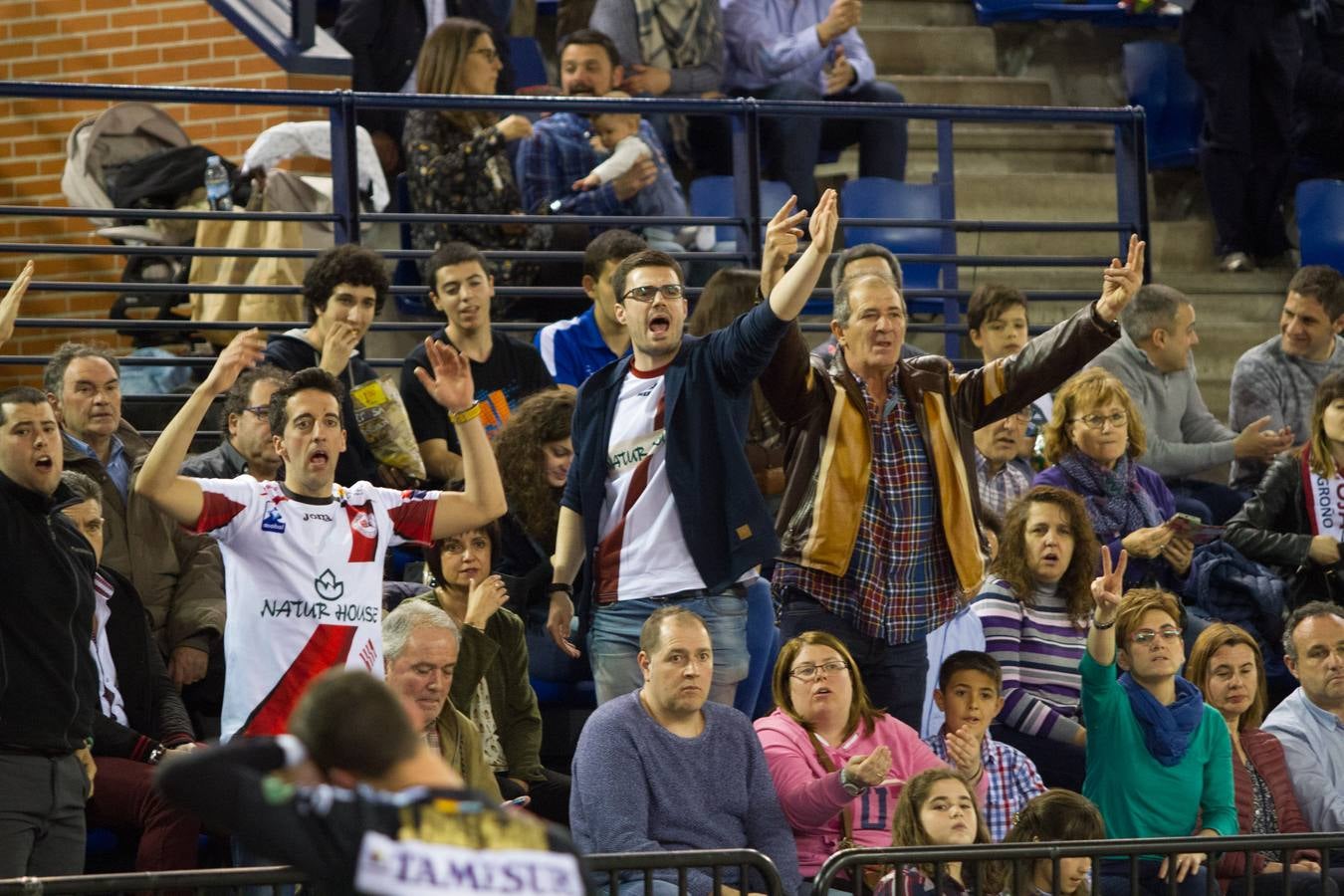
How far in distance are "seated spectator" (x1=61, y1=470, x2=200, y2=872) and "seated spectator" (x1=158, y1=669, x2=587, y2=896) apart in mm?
3075

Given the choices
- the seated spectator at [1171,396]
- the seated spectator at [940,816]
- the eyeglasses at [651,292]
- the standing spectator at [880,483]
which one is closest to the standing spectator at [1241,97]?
the seated spectator at [1171,396]

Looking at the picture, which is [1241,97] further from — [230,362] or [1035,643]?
[230,362]

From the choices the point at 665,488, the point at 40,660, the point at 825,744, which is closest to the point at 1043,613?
the point at 825,744

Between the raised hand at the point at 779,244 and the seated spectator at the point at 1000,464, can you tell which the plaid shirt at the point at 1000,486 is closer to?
the seated spectator at the point at 1000,464

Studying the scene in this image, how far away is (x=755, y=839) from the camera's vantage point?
253 inches

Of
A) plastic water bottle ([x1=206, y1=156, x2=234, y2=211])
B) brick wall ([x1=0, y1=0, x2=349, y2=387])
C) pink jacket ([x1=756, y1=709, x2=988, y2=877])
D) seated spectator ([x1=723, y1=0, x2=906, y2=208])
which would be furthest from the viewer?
seated spectator ([x1=723, y1=0, x2=906, y2=208])

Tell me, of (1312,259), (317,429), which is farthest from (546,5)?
(317,429)

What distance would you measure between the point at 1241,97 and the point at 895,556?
547 centimetres

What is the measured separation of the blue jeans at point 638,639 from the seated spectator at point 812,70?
4.13m

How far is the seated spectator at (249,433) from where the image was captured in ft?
23.4

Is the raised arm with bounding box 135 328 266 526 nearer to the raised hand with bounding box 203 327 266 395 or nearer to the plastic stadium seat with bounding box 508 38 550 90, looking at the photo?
the raised hand with bounding box 203 327 266 395

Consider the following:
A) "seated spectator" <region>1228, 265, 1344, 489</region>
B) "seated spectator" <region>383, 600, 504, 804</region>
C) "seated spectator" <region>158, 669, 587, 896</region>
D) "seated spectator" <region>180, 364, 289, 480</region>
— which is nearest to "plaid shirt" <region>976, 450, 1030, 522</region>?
"seated spectator" <region>1228, 265, 1344, 489</region>

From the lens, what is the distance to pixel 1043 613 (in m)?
7.68

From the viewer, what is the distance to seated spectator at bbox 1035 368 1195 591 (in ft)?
27.1
